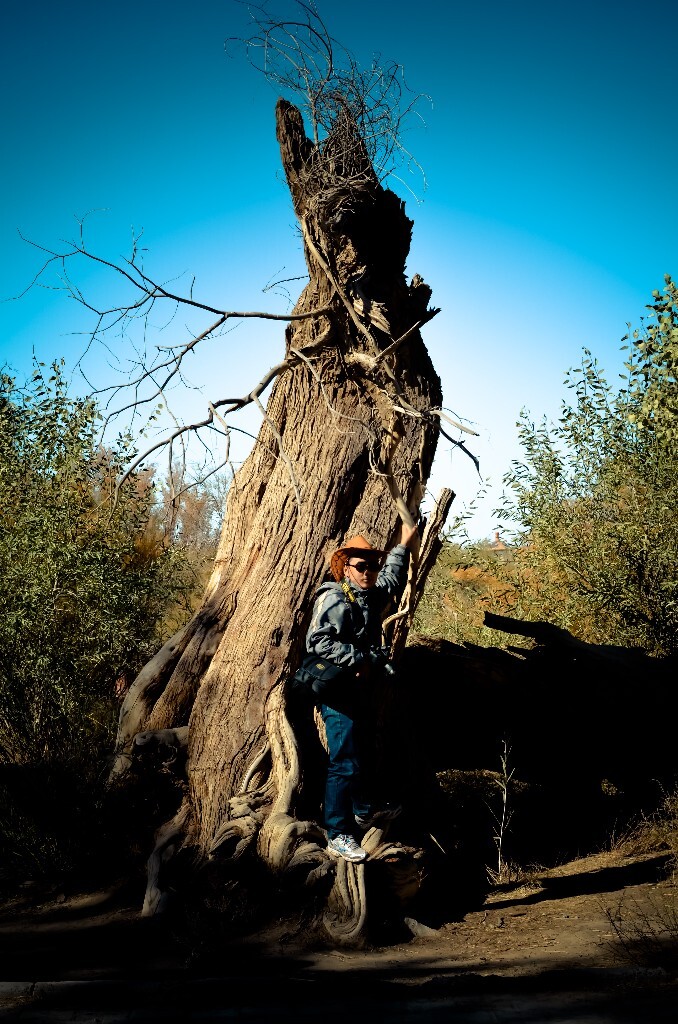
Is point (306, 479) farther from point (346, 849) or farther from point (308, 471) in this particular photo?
point (346, 849)

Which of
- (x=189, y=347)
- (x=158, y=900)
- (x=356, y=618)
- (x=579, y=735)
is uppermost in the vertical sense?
(x=189, y=347)

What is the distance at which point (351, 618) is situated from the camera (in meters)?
5.71

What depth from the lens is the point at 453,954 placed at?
4.96 meters

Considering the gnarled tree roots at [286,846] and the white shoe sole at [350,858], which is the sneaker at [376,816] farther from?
the white shoe sole at [350,858]

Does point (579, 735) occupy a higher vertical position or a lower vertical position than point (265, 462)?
lower

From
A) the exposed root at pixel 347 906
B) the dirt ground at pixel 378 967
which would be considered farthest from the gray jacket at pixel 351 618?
the dirt ground at pixel 378 967

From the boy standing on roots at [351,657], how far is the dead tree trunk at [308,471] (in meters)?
0.53

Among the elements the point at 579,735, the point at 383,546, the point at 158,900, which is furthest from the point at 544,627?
the point at 158,900

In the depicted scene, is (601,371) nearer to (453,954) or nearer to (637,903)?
(637,903)

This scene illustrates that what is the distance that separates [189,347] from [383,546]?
7.38 feet

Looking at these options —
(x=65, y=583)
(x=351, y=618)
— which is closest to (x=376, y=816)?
(x=351, y=618)

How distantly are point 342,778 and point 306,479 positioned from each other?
2.46 m

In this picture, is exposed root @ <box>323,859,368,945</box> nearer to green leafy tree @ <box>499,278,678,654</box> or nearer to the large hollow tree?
the large hollow tree

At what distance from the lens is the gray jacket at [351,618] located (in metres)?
5.56
